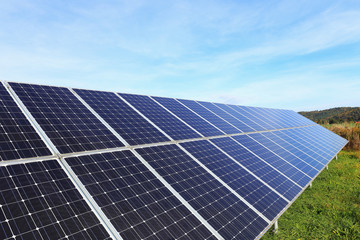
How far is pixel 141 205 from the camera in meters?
5.71

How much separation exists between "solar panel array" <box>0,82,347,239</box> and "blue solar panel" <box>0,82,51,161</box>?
0.07 feet

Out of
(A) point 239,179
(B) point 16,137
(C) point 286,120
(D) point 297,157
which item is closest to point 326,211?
(D) point 297,157

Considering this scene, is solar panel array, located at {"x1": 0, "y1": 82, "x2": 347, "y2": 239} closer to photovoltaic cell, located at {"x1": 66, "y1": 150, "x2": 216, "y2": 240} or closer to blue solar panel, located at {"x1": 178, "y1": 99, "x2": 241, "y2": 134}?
photovoltaic cell, located at {"x1": 66, "y1": 150, "x2": 216, "y2": 240}

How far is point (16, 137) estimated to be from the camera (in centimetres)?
607

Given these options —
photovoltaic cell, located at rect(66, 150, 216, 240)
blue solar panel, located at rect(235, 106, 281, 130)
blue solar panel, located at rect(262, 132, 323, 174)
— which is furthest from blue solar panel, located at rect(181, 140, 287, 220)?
blue solar panel, located at rect(235, 106, 281, 130)

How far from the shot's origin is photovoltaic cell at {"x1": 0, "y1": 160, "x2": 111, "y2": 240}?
4.05m

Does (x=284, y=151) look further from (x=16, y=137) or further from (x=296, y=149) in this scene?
(x=16, y=137)

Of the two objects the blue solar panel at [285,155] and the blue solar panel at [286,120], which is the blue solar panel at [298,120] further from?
the blue solar panel at [285,155]

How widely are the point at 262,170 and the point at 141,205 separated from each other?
23.2 ft

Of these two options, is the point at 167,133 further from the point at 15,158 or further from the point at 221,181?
the point at 15,158

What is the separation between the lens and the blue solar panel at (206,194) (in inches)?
250

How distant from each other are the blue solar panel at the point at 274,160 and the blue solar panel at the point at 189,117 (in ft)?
5.60

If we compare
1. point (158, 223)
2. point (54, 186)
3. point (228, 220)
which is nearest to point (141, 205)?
point (158, 223)

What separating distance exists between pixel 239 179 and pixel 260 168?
2405mm
